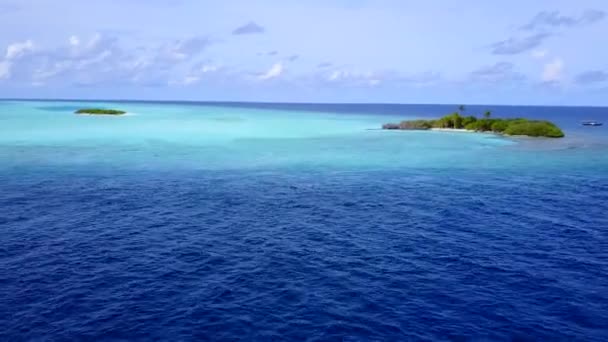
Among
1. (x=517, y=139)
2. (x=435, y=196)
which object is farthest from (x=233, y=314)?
(x=517, y=139)

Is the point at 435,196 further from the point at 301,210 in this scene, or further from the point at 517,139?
the point at 517,139

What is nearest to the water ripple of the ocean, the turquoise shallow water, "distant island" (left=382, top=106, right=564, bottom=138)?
the ocean

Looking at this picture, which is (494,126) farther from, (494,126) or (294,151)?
(294,151)

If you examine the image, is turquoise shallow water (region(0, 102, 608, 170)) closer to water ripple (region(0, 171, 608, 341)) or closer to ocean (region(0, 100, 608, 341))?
ocean (region(0, 100, 608, 341))

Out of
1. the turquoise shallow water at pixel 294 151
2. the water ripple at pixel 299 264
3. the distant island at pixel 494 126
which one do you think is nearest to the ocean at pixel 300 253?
the water ripple at pixel 299 264

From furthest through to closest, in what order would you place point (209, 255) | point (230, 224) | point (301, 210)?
1. point (301, 210)
2. point (230, 224)
3. point (209, 255)

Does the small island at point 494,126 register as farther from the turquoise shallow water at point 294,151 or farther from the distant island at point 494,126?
the turquoise shallow water at point 294,151
